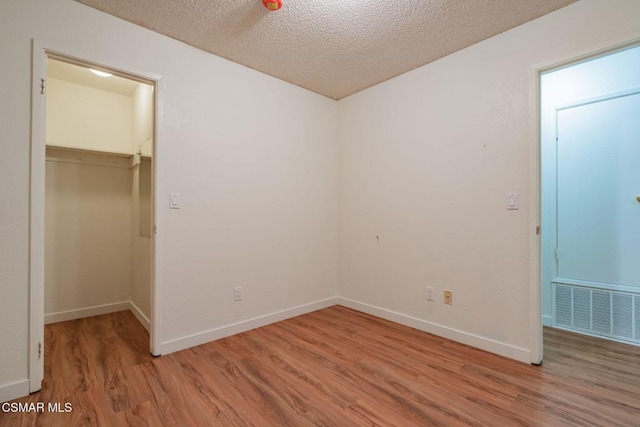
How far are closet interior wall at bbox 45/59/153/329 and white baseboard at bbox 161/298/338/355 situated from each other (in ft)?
2.27

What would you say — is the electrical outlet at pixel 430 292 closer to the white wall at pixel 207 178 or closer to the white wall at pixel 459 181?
the white wall at pixel 459 181

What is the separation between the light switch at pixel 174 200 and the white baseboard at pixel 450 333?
214 centimetres

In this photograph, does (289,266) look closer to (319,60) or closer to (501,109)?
(319,60)

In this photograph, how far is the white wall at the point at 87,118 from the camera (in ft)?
10.3

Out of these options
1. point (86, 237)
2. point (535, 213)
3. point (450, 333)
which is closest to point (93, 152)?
point (86, 237)

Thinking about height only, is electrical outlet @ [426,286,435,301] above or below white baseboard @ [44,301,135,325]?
above

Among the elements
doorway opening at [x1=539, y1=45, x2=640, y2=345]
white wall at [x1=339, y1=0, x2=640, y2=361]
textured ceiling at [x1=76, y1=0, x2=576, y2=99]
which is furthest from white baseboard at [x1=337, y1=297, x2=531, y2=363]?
textured ceiling at [x1=76, y1=0, x2=576, y2=99]

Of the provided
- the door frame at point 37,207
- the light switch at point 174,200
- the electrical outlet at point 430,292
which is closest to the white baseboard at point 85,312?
the door frame at point 37,207

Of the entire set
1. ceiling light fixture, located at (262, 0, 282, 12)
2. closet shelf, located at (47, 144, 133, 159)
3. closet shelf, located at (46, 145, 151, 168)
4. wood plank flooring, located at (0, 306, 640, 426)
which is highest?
ceiling light fixture, located at (262, 0, 282, 12)

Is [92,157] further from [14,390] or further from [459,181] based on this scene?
[459,181]

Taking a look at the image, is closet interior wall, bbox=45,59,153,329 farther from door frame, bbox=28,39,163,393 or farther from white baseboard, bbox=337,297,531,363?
white baseboard, bbox=337,297,531,363

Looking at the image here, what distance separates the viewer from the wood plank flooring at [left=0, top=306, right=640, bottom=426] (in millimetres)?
1604

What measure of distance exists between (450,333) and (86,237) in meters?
3.81

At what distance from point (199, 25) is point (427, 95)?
1.98 metres
